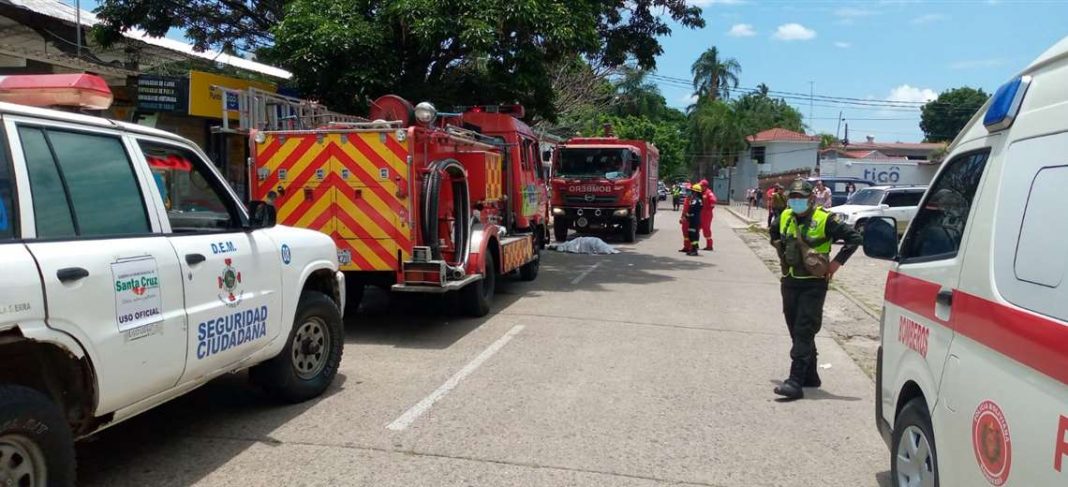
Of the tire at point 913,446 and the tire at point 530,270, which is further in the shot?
the tire at point 530,270

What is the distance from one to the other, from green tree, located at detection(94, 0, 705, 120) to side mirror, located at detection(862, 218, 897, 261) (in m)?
8.09

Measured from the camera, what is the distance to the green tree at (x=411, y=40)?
11617 mm

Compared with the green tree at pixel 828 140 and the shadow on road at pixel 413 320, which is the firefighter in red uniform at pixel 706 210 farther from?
the green tree at pixel 828 140

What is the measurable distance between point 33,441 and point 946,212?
13.6 feet

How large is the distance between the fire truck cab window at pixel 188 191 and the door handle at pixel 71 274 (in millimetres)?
892

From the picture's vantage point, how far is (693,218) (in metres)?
18.1

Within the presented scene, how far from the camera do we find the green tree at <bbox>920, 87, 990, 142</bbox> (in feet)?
293

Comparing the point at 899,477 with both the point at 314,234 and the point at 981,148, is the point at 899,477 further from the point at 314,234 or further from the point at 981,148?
the point at 314,234

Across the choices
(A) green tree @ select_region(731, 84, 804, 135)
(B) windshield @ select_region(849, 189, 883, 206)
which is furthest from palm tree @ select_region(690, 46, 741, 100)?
(B) windshield @ select_region(849, 189, 883, 206)

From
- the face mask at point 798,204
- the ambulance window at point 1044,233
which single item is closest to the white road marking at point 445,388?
the face mask at point 798,204

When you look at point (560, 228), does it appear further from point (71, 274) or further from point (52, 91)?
point (71, 274)

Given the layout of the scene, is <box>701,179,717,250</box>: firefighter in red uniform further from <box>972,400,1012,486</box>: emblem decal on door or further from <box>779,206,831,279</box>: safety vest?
<box>972,400,1012,486</box>: emblem decal on door

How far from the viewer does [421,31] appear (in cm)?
1139

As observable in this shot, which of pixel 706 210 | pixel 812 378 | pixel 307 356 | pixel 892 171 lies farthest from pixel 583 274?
pixel 892 171
